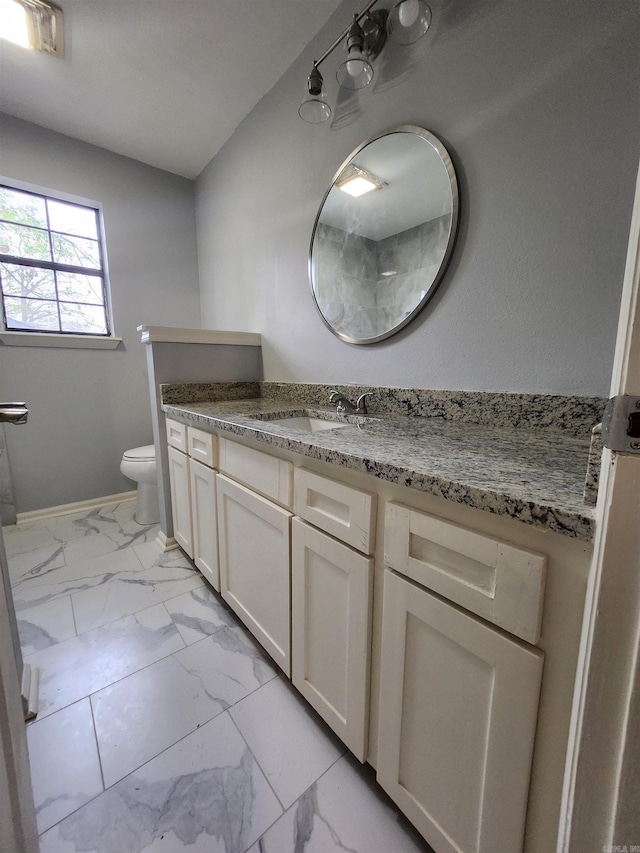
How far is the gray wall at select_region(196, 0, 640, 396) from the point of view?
77 centimetres

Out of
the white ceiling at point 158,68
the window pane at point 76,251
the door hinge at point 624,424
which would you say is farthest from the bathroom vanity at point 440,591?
the window pane at point 76,251

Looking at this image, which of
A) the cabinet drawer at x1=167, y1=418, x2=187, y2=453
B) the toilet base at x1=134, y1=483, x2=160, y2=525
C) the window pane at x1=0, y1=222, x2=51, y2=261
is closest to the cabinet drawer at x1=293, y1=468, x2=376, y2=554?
the cabinet drawer at x1=167, y1=418, x2=187, y2=453

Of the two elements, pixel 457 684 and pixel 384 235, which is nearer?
pixel 457 684

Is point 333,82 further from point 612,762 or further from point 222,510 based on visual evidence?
point 612,762

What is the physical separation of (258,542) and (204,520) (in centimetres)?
47

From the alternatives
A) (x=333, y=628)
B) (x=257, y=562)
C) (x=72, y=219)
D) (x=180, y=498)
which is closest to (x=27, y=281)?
(x=72, y=219)

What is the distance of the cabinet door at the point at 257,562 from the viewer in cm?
97

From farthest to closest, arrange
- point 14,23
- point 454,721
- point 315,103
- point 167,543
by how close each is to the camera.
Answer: point 167,543 → point 14,23 → point 315,103 → point 454,721

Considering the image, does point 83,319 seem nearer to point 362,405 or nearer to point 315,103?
point 315,103

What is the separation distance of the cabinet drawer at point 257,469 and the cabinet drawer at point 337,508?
46mm

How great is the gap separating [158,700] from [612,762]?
1.19m

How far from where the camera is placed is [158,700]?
104 centimetres

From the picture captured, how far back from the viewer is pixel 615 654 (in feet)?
1.14

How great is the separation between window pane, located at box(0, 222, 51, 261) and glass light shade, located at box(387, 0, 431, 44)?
237 cm
